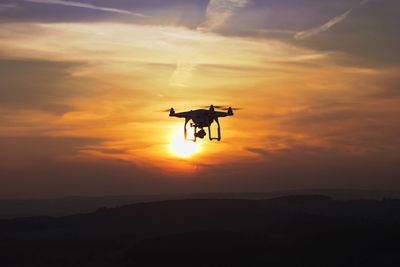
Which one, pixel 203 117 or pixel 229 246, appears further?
pixel 229 246

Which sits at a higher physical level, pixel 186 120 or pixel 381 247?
pixel 186 120

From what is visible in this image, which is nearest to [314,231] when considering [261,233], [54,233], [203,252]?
[261,233]

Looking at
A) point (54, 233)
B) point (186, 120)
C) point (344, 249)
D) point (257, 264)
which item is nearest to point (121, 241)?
point (54, 233)

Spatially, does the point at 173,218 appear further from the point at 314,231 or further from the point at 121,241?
the point at 314,231

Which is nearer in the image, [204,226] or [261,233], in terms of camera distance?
[261,233]

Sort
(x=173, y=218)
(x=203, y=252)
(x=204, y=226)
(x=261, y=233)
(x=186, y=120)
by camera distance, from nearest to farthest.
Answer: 1. (x=186, y=120)
2. (x=203, y=252)
3. (x=261, y=233)
4. (x=204, y=226)
5. (x=173, y=218)

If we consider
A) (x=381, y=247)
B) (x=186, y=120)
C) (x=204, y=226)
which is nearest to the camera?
(x=186, y=120)

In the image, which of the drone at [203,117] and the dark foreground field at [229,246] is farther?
the dark foreground field at [229,246]

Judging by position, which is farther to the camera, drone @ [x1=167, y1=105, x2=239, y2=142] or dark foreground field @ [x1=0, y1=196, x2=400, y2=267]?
dark foreground field @ [x1=0, y1=196, x2=400, y2=267]

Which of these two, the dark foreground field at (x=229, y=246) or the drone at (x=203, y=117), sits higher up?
the drone at (x=203, y=117)

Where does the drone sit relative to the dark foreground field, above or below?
above
